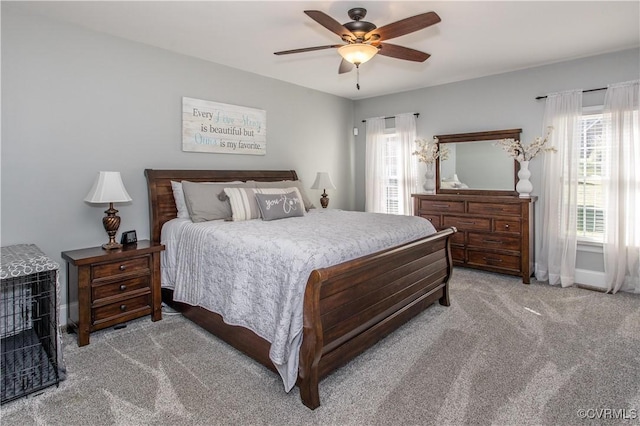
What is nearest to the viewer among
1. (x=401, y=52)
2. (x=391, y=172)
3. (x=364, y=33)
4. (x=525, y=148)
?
(x=364, y=33)

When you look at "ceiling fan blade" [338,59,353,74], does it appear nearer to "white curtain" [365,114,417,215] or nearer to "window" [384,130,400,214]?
"white curtain" [365,114,417,215]

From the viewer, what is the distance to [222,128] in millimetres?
4152

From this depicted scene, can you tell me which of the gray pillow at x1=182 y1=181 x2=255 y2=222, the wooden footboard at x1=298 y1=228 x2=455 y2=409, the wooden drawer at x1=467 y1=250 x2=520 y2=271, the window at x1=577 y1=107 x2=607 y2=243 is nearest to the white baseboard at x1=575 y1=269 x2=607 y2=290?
the window at x1=577 y1=107 x2=607 y2=243

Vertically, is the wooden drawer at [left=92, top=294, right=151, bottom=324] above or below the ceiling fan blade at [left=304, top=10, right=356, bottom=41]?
below

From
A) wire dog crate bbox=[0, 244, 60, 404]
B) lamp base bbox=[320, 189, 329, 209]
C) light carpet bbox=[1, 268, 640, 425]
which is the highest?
A: lamp base bbox=[320, 189, 329, 209]

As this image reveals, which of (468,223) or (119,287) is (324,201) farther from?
(119,287)

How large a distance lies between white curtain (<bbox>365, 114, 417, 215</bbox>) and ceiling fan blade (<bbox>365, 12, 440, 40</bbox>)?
2945mm

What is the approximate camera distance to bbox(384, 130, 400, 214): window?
18.6 ft

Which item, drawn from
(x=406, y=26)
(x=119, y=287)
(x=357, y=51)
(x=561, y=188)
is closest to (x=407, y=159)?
(x=561, y=188)

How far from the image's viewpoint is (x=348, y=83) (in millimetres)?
5047

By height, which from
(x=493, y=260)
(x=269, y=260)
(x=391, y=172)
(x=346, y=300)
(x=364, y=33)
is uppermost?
(x=364, y=33)

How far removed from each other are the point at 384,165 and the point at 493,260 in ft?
7.38

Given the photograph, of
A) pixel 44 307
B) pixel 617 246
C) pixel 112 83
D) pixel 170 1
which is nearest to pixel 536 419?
pixel 617 246

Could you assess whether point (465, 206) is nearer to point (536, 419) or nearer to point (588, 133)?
point (588, 133)
